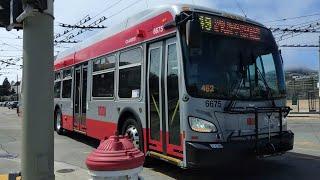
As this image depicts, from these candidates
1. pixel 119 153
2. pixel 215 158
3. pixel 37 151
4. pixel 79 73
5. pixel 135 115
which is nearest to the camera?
pixel 119 153

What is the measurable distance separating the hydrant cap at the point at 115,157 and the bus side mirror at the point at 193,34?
2.91m

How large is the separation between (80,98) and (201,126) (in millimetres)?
7239

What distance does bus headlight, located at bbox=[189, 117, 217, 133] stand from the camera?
8.16 meters

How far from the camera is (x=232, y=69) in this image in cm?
866

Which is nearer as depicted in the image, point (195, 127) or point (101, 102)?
point (195, 127)

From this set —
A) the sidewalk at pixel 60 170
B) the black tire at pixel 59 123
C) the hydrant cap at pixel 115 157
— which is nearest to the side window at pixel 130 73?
the sidewalk at pixel 60 170

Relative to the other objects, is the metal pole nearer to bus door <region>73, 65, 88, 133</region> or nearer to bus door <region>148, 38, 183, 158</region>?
bus door <region>148, 38, 183, 158</region>

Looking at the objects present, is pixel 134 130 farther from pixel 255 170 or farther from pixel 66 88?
pixel 66 88

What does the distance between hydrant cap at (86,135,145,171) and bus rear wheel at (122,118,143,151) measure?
4412 mm

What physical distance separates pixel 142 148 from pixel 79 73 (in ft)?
18.7

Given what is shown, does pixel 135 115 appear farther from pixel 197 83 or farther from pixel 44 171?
pixel 44 171

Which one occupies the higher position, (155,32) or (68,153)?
(155,32)

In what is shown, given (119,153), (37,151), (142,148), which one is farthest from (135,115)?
(119,153)

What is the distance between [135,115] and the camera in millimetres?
10258
